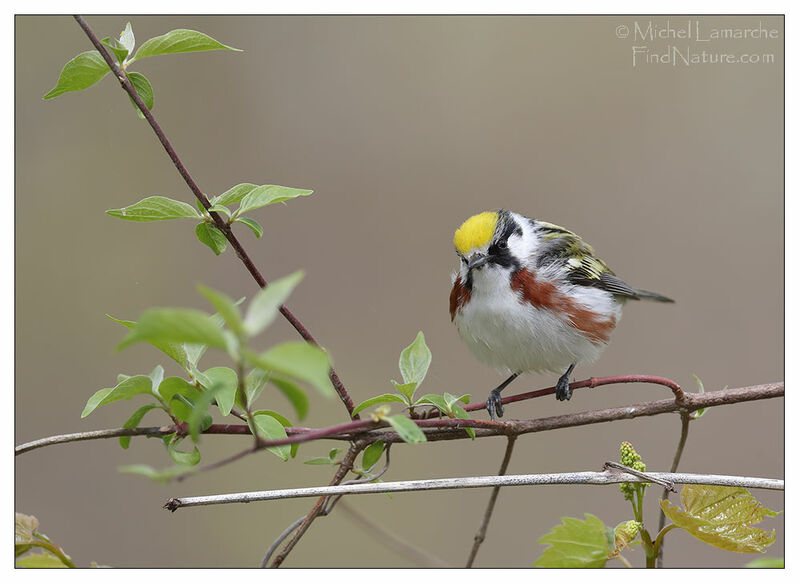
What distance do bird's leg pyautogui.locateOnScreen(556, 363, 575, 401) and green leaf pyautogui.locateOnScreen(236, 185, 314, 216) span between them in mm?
1220

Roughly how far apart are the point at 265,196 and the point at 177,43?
0.41 m

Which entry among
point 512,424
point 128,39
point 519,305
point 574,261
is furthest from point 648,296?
point 128,39

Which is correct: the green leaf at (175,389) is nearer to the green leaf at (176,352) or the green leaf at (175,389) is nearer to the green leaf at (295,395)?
the green leaf at (176,352)

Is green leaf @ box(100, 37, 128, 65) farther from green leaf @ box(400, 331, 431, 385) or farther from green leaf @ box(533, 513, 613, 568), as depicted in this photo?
green leaf @ box(533, 513, 613, 568)

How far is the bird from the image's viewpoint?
291 cm

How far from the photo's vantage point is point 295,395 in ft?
3.32

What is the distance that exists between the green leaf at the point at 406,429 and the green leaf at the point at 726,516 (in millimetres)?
604

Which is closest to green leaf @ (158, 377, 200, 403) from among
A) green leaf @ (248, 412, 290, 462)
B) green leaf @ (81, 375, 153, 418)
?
green leaf @ (81, 375, 153, 418)

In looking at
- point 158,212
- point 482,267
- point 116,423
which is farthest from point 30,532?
point 116,423

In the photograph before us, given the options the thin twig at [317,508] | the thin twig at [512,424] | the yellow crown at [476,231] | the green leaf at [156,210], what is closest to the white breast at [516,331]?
the yellow crown at [476,231]

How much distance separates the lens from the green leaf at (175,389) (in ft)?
5.09

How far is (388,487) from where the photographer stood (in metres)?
1.54

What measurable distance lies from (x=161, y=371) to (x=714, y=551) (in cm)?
214

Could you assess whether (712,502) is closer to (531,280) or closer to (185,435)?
(185,435)
